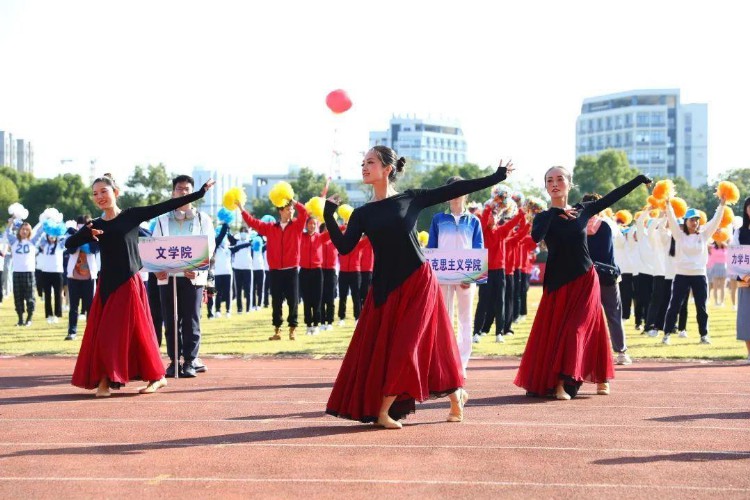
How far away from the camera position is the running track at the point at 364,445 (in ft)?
21.4

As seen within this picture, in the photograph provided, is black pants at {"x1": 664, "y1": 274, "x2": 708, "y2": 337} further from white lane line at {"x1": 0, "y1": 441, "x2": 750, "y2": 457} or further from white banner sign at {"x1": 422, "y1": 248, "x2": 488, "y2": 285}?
white lane line at {"x1": 0, "y1": 441, "x2": 750, "y2": 457}

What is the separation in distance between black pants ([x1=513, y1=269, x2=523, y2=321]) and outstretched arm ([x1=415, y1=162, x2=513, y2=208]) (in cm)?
1374

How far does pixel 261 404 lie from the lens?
10359 mm

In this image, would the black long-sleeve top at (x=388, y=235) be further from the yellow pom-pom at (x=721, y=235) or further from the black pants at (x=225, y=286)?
the black pants at (x=225, y=286)

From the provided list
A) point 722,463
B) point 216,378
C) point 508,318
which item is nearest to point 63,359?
point 216,378

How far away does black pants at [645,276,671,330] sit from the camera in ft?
66.5

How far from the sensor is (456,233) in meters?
12.5

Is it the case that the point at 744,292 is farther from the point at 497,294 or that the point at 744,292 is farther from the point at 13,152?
the point at 13,152

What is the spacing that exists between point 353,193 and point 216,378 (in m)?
178

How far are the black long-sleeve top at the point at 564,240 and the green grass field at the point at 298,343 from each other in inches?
212

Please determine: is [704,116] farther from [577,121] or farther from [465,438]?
[465,438]

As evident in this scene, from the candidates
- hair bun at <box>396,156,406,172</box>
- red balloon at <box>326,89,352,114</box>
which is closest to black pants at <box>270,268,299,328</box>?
red balloon at <box>326,89,352,114</box>

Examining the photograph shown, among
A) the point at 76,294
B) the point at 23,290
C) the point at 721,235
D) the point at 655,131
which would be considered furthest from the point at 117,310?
the point at 655,131

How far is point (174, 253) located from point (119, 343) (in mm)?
1586
